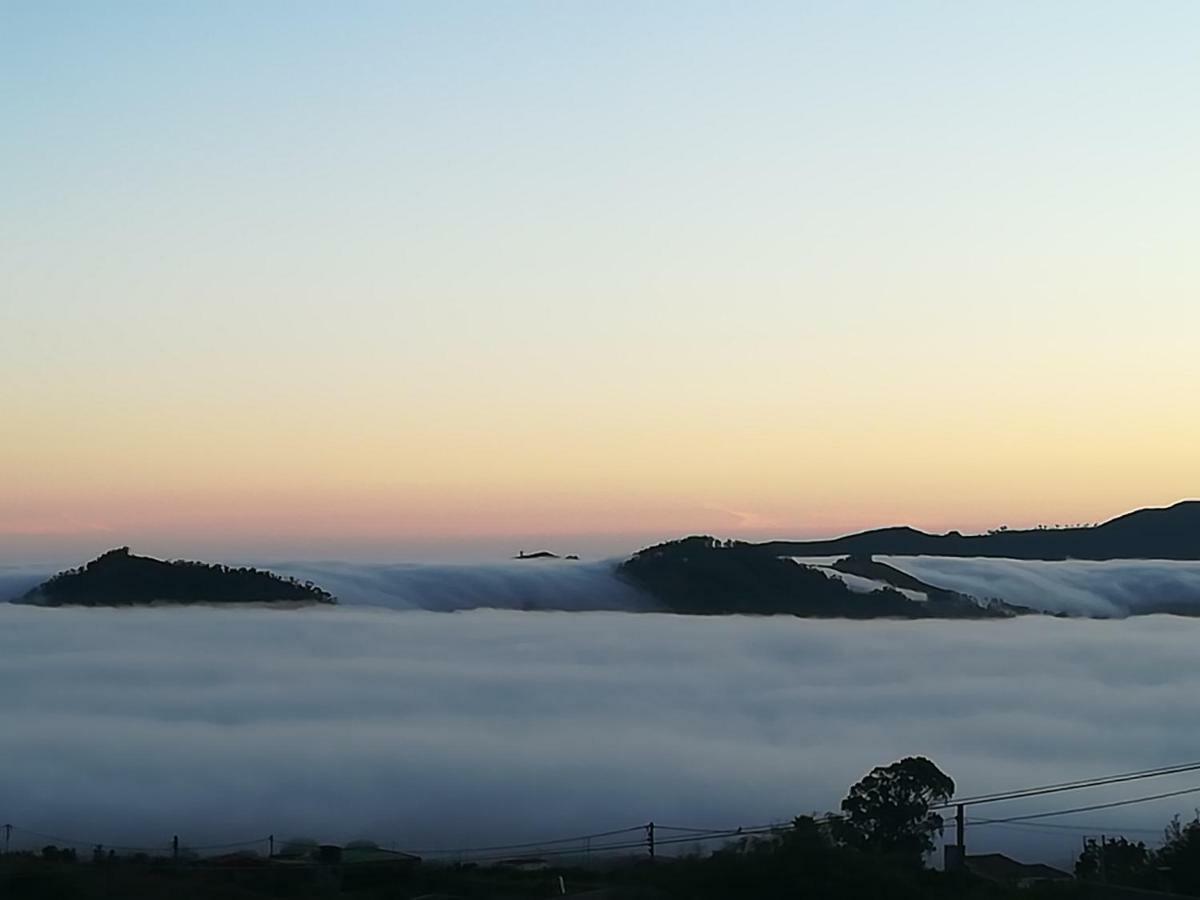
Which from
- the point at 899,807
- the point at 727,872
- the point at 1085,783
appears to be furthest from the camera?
the point at 1085,783

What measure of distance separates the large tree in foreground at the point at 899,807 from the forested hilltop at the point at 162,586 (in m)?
97.8

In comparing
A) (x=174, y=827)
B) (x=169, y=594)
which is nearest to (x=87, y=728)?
(x=174, y=827)

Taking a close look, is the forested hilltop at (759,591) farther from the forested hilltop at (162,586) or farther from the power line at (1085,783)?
the power line at (1085,783)

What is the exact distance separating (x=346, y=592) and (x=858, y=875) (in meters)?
117

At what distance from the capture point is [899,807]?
47.9m

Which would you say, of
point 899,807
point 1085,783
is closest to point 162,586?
point 1085,783

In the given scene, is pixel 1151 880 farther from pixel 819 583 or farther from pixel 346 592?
pixel 819 583

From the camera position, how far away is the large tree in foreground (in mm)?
46156

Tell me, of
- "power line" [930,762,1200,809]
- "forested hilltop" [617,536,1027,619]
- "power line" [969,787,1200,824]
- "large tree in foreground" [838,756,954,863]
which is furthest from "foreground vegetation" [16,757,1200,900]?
"forested hilltop" [617,536,1027,619]

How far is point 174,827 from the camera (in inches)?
2687

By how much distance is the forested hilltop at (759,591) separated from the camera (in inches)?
6275

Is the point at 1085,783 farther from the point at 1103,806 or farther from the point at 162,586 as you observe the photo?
the point at 162,586

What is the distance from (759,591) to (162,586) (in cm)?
5828

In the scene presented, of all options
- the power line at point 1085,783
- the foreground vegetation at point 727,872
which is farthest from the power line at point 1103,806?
the foreground vegetation at point 727,872
